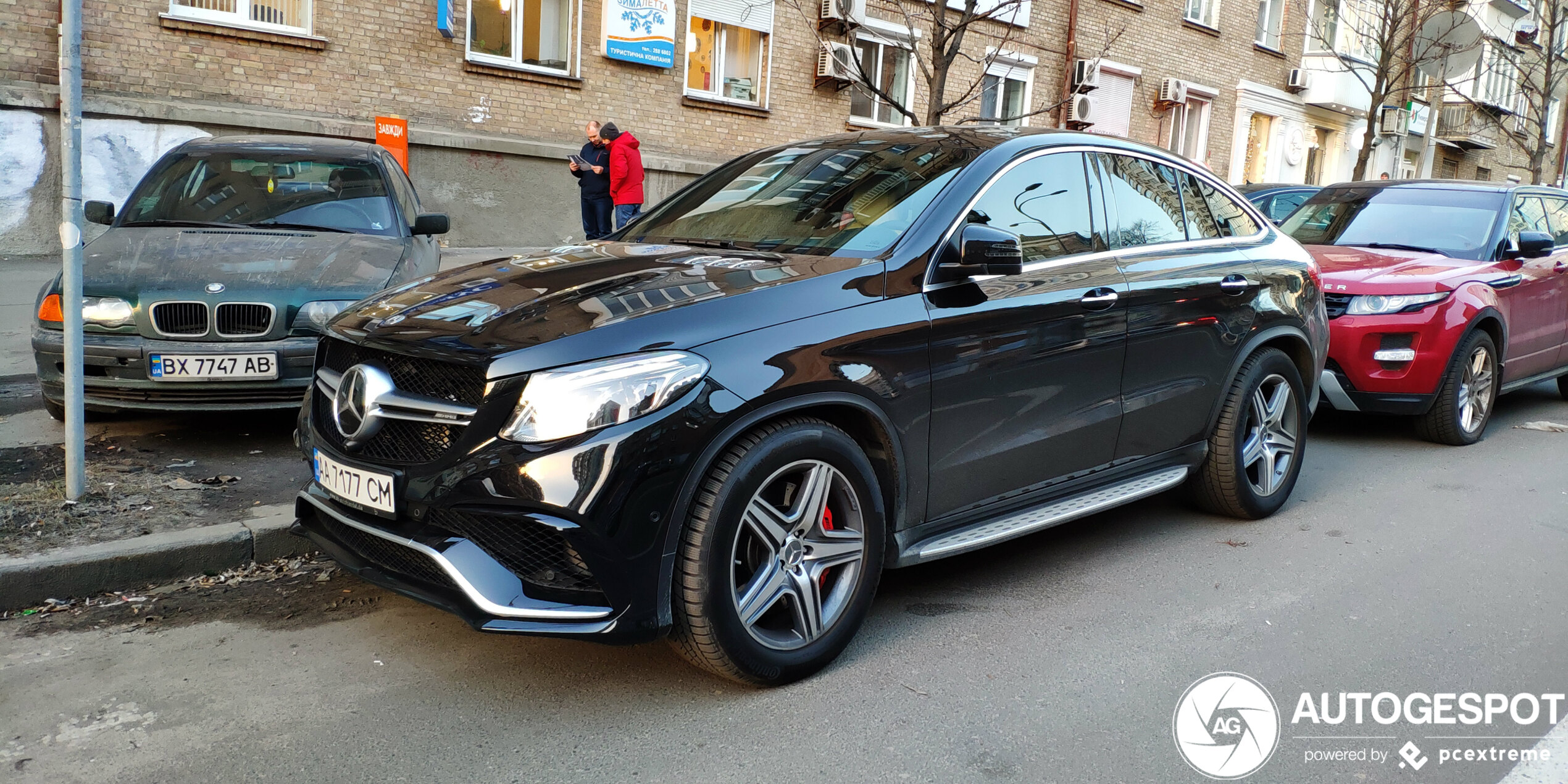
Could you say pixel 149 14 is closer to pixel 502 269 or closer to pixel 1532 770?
pixel 502 269

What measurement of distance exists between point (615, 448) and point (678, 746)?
2.54 feet

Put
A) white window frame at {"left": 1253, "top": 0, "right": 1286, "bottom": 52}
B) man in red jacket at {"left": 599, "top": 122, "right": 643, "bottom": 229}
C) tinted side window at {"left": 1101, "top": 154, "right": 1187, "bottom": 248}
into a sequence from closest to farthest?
tinted side window at {"left": 1101, "top": 154, "right": 1187, "bottom": 248} → man in red jacket at {"left": 599, "top": 122, "right": 643, "bottom": 229} → white window frame at {"left": 1253, "top": 0, "right": 1286, "bottom": 52}

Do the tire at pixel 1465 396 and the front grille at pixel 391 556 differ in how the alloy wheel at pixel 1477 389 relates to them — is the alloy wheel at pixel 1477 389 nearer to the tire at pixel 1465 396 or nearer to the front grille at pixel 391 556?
the tire at pixel 1465 396

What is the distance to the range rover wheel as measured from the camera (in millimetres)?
3033

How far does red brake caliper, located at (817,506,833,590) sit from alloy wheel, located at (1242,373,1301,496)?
2.45 meters

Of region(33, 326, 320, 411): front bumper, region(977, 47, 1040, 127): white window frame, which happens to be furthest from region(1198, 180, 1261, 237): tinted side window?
region(977, 47, 1040, 127): white window frame

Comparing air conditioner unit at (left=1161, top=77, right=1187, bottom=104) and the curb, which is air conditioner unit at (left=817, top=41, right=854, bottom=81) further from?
the curb

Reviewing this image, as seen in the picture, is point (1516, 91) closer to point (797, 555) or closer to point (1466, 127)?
point (1466, 127)

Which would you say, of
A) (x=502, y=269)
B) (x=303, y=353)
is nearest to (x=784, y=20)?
(x=303, y=353)

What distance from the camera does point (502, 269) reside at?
3.83m

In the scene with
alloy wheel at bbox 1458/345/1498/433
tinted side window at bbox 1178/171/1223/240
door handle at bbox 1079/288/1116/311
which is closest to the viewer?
door handle at bbox 1079/288/1116/311

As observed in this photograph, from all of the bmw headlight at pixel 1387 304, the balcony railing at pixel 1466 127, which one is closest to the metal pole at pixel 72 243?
the bmw headlight at pixel 1387 304

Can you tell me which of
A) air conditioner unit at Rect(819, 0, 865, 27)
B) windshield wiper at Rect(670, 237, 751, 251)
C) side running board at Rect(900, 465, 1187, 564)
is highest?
air conditioner unit at Rect(819, 0, 865, 27)

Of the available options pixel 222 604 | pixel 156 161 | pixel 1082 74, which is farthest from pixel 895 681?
pixel 1082 74
